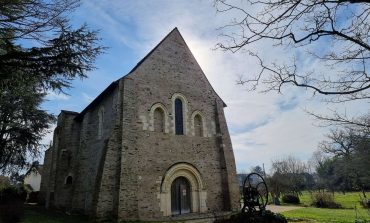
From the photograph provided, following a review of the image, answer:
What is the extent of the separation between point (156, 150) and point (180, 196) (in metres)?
3.17

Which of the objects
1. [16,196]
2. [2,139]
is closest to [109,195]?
[2,139]

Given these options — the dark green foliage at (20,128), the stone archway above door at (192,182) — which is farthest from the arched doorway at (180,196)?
the dark green foliage at (20,128)

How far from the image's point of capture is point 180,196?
1661 centimetres

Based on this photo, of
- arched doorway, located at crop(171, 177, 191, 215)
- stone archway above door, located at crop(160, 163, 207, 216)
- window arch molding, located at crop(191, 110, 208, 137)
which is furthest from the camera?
window arch molding, located at crop(191, 110, 208, 137)

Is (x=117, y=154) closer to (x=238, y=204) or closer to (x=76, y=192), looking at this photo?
(x=76, y=192)

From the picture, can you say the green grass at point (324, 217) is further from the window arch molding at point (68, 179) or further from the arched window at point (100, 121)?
the window arch molding at point (68, 179)

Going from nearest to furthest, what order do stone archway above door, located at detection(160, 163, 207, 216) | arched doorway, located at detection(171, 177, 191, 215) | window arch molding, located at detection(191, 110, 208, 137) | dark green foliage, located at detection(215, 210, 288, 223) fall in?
dark green foliage, located at detection(215, 210, 288, 223), stone archway above door, located at detection(160, 163, 207, 216), arched doorway, located at detection(171, 177, 191, 215), window arch molding, located at detection(191, 110, 208, 137)

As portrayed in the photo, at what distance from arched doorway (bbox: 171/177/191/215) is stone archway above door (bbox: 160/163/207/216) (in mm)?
272

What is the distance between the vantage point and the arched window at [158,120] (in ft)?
54.5

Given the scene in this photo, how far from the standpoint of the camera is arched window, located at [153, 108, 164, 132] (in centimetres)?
1660

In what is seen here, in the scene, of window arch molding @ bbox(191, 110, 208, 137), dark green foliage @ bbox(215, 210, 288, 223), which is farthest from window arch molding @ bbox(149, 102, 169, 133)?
dark green foliage @ bbox(215, 210, 288, 223)

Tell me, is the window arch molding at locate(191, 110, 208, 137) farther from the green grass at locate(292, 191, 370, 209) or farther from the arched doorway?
the green grass at locate(292, 191, 370, 209)

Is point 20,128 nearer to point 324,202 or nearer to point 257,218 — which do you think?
point 257,218

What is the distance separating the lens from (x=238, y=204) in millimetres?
17547
